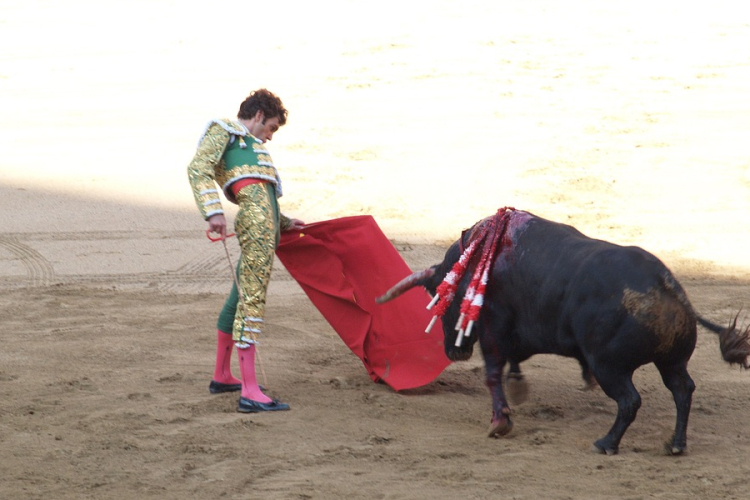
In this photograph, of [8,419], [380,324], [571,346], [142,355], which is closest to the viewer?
[571,346]

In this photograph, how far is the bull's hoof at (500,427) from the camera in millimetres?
4363

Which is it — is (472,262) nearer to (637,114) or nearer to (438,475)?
(438,475)

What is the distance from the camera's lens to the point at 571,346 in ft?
13.7

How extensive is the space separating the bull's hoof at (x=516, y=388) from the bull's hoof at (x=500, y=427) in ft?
1.09

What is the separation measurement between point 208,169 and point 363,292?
1.23 metres

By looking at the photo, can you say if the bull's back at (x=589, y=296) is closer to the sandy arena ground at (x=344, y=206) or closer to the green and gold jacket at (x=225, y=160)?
the sandy arena ground at (x=344, y=206)

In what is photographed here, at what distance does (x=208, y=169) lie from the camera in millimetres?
4586

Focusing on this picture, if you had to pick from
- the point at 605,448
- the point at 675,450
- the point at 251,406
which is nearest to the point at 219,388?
the point at 251,406

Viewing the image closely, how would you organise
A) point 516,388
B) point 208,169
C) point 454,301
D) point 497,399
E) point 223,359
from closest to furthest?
point 497,399 → point 208,169 → point 516,388 → point 454,301 → point 223,359

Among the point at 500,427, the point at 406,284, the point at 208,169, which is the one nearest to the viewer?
the point at 500,427

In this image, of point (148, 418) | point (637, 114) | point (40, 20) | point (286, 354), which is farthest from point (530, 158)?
point (40, 20)

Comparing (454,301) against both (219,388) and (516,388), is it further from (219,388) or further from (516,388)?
(219,388)


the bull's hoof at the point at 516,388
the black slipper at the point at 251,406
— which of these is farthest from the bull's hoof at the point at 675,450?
the black slipper at the point at 251,406

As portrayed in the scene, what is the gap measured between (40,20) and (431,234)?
8124mm
